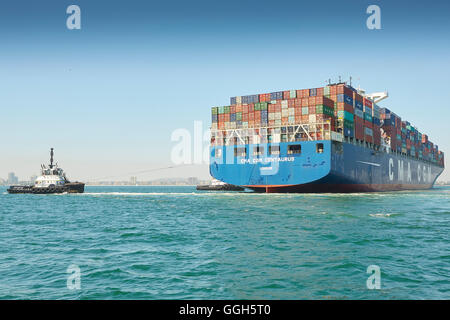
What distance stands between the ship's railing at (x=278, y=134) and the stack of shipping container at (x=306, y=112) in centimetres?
35

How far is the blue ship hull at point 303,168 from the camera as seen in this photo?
51031 millimetres

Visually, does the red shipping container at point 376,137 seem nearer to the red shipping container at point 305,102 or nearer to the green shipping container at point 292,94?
the green shipping container at point 292,94

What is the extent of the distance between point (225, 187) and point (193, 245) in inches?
3260

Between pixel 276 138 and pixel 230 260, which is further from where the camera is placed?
pixel 276 138

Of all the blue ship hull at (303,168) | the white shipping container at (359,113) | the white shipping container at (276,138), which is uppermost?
the white shipping container at (359,113)

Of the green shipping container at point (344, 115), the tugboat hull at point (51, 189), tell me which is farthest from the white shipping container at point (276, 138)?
the tugboat hull at point (51, 189)

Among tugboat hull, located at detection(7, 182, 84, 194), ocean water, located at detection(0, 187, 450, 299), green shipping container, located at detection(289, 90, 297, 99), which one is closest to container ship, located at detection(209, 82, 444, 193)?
green shipping container, located at detection(289, 90, 297, 99)

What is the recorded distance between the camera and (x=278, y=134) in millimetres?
54594

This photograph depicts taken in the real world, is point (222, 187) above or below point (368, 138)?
below

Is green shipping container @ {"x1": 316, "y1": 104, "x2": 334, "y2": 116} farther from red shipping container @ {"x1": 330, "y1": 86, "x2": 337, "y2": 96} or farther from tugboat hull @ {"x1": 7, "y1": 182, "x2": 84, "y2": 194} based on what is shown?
tugboat hull @ {"x1": 7, "y1": 182, "x2": 84, "y2": 194}

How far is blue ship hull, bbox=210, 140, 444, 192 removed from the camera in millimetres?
51031

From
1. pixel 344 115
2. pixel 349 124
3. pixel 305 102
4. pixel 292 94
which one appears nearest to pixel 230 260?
pixel 305 102

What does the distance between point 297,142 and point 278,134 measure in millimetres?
3373

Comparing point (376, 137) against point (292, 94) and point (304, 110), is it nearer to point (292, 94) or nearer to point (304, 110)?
point (292, 94)
